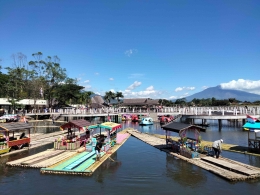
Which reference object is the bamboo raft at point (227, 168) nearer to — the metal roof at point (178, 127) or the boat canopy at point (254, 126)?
the metal roof at point (178, 127)

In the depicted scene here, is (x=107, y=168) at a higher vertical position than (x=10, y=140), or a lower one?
lower

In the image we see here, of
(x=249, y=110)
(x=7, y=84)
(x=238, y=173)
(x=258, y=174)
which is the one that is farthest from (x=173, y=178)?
(x=7, y=84)

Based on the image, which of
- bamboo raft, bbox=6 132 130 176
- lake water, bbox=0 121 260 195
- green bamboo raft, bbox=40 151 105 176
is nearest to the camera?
lake water, bbox=0 121 260 195

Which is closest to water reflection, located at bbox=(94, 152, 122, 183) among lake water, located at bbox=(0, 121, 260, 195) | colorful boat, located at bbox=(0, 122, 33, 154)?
lake water, located at bbox=(0, 121, 260, 195)

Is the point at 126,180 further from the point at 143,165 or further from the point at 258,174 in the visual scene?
the point at 258,174

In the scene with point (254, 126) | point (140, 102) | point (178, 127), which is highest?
point (140, 102)

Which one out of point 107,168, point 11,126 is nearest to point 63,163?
point 107,168

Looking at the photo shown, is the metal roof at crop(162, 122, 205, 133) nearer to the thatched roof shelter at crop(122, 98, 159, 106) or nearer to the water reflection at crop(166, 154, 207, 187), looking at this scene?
the water reflection at crop(166, 154, 207, 187)

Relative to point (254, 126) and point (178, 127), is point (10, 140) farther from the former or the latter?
point (254, 126)

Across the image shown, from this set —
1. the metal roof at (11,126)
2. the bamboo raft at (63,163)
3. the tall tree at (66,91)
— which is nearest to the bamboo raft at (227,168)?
the bamboo raft at (63,163)

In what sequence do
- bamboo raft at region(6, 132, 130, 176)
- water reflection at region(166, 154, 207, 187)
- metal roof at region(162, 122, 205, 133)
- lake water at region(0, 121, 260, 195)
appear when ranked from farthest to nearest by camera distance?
metal roof at region(162, 122, 205, 133)
bamboo raft at region(6, 132, 130, 176)
water reflection at region(166, 154, 207, 187)
lake water at region(0, 121, 260, 195)

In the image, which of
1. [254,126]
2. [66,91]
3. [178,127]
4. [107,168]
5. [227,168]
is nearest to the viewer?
[227,168]

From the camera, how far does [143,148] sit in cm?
2270

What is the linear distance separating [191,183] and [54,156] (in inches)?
437
